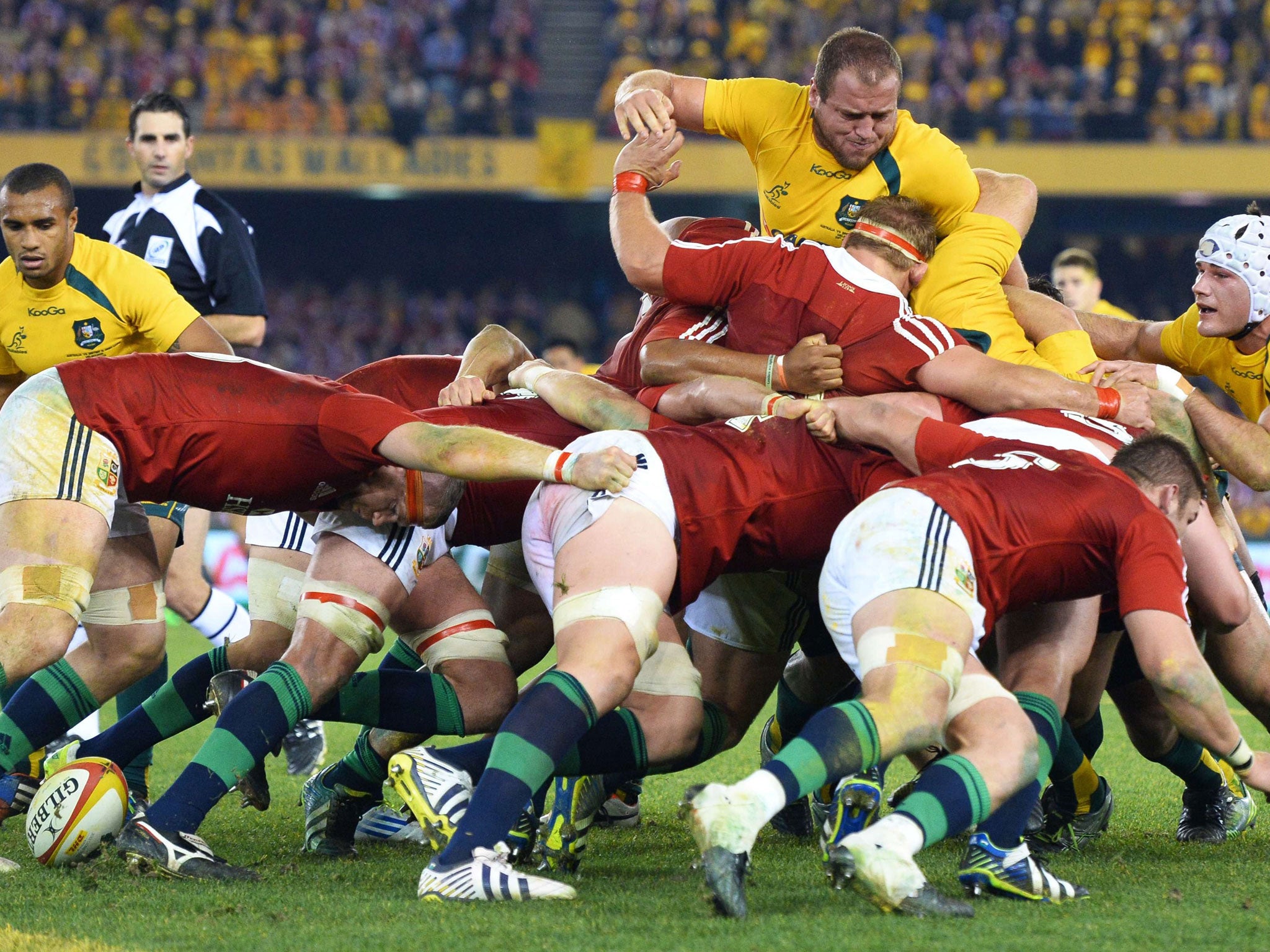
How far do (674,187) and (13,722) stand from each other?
18.5 meters

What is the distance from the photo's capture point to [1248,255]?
19.8 ft

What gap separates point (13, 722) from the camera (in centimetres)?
512

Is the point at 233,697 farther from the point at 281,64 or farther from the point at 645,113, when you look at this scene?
the point at 281,64

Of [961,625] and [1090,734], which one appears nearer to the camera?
[961,625]

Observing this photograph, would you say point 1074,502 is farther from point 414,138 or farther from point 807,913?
point 414,138

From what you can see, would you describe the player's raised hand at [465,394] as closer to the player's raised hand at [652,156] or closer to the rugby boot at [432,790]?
the player's raised hand at [652,156]

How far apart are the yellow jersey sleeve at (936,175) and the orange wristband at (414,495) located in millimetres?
2334

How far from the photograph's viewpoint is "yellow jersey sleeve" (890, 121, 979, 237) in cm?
595

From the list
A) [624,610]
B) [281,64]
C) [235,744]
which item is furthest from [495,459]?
[281,64]

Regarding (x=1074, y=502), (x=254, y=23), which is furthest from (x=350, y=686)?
(x=254, y=23)

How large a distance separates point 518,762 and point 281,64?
21.8 meters

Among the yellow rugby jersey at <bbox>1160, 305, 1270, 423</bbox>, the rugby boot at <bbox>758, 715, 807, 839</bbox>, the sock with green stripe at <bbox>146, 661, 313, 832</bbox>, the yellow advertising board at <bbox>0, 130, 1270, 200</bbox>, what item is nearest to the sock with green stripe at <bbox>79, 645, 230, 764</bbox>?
the sock with green stripe at <bbox>146, 661, 313, 832</bbox>

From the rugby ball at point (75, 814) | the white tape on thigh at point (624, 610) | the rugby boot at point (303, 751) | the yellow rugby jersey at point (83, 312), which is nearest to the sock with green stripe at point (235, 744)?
the rugby ball at point (75, 814)

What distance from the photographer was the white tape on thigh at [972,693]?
13.8 ft
